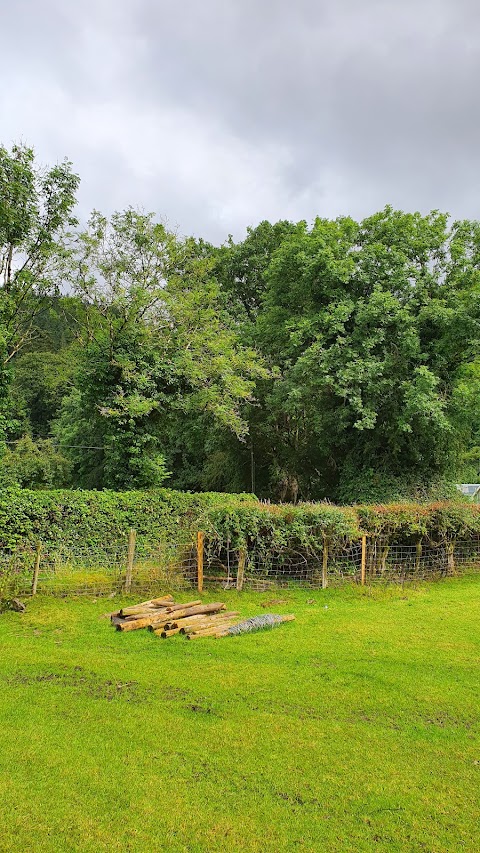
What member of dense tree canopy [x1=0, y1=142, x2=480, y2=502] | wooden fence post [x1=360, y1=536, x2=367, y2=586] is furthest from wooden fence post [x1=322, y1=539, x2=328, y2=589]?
dense tree canopy [x1=0, y1=142, x2=480, y2=502]

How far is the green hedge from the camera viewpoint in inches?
449

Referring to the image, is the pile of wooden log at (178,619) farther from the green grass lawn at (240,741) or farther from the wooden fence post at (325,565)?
the wooden fence post at (325,565)

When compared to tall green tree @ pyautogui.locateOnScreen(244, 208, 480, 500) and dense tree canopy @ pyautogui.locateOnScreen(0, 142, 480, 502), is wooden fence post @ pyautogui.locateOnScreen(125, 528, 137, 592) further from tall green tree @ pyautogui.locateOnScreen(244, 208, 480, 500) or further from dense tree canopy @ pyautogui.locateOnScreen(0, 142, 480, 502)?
tall green tree @ pyautogui.locateOnScreen(244, 208, 480, 500)

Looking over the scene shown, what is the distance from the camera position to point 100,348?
56.3ft

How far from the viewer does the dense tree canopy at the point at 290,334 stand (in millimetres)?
17234

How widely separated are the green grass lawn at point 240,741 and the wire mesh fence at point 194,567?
216cm

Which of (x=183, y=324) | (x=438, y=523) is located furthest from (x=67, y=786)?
(x=183, y=324)

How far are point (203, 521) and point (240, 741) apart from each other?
6729 millimetres

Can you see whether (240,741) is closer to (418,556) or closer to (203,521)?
(203,521)

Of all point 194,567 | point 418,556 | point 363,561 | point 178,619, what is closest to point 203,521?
point 194,567

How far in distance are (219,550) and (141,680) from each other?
5.22m

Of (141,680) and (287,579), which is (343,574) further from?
(141,680)

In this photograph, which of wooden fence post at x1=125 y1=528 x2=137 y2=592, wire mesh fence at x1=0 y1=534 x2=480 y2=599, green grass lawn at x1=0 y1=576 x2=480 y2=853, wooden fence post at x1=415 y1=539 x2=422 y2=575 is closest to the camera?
green grass lawn at x1=0 y1=576 x2=480 y2=853

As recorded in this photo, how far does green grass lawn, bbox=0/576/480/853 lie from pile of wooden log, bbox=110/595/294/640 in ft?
0.90
